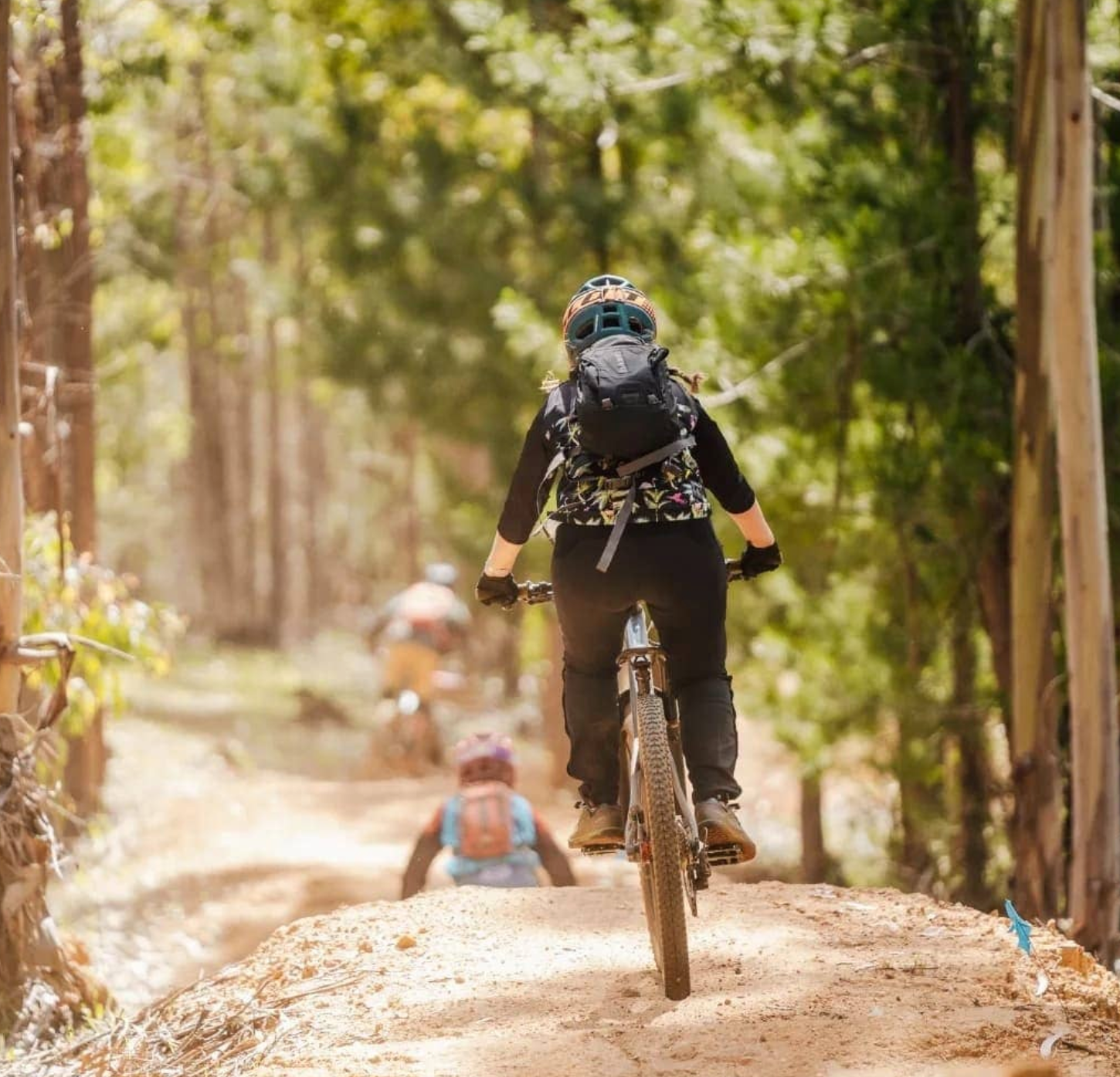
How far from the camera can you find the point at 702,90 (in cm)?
1323

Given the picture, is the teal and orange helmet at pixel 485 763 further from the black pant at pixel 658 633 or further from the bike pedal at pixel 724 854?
the bike pedal at pixel 724 854

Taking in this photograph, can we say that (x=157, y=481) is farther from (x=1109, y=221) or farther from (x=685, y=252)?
(x=1109, y=221)

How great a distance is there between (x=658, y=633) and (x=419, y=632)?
Answer: 11.5 m

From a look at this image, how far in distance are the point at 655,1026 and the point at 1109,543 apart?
7266 mm

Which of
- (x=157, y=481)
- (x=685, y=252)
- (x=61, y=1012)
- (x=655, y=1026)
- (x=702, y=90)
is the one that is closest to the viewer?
(x=655, y=1026)

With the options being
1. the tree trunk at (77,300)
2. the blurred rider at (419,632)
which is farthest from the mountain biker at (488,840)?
the blurred rider at (419,632)

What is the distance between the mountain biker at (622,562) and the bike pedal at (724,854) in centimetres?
4

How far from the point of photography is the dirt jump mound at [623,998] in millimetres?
4812

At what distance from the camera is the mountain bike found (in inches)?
203

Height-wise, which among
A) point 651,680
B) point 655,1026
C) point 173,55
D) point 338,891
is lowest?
point 338,891

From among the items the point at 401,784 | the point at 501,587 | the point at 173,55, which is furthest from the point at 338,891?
the point at 173,55

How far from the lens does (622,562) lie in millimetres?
5406

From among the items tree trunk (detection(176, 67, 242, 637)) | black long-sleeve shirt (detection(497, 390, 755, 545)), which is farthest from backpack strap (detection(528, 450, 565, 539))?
tree trunk (detection(176, 67, 242, 637))

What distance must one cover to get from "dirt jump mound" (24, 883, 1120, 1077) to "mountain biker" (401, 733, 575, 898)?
66 cm
